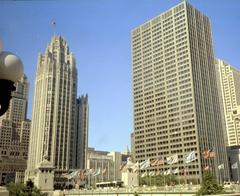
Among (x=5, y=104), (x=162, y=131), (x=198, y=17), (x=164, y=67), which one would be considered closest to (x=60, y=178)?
(x=162, y=131)

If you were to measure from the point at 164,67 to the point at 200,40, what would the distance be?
2691 centimetres

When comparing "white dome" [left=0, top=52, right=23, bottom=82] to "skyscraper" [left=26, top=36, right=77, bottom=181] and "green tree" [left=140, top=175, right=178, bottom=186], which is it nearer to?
"green tree" [left=140, top=175, right=178, bottom=186]

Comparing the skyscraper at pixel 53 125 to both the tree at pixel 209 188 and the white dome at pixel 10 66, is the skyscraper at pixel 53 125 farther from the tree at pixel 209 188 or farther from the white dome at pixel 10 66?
the white dome at pixel 10 66

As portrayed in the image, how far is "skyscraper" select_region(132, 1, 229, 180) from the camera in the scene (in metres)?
168

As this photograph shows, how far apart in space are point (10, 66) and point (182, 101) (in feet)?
562

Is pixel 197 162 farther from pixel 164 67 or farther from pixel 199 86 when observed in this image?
pixel 164 67

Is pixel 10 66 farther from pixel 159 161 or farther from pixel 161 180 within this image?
pixel 161 180

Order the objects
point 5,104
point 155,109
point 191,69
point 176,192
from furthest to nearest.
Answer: point 155,109
point 191,69
point 176,192
point 5,104

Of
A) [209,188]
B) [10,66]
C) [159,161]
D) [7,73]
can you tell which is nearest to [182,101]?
[159,161]

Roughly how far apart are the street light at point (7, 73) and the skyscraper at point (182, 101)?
156 meters

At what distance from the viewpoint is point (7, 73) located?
950cm

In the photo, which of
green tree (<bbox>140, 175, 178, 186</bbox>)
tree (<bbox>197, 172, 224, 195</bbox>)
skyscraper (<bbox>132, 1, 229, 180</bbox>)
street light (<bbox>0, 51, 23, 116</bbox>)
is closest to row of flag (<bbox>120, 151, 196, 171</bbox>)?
tree (<bbox>197, 172, 224, 195</bbox>)

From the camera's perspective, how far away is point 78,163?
194 metres

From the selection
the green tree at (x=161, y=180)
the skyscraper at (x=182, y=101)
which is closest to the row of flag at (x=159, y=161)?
the green tree at (x=161, y=180)
